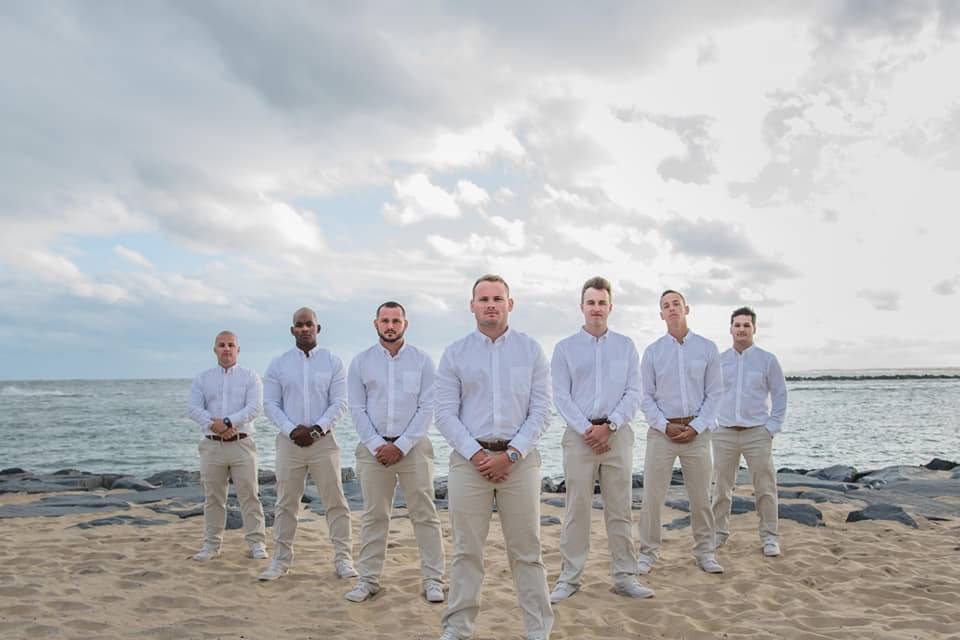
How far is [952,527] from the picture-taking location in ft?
28.1

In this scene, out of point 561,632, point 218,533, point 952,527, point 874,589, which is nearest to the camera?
point 561,632

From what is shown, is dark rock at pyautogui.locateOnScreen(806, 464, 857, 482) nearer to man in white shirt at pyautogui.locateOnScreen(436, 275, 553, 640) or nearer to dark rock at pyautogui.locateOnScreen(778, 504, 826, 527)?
dark rock at pyautogui.locateOnScreen(778, 504, 826, 527)

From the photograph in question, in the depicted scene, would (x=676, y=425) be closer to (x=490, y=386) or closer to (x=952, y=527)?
(x=490, y=386)

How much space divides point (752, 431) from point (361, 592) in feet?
13.6

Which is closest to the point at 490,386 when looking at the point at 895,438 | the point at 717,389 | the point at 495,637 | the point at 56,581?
the point at 495,637

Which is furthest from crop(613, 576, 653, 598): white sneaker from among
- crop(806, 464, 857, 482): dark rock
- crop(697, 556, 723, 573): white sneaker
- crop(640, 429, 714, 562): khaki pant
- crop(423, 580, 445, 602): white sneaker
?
crop(806, 464, 857, 482): dark rock

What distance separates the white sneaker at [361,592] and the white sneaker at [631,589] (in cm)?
203

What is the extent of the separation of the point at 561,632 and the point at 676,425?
7.04ft

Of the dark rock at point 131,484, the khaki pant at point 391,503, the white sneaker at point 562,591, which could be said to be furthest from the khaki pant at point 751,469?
the dark rock at point 131,484

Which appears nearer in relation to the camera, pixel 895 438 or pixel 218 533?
pixel 218 533

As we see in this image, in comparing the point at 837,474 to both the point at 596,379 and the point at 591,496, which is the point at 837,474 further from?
the point at 596,379

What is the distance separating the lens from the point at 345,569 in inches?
257

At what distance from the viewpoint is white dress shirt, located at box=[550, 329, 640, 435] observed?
18.4ft

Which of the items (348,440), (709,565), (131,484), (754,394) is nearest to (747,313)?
(754,394)
